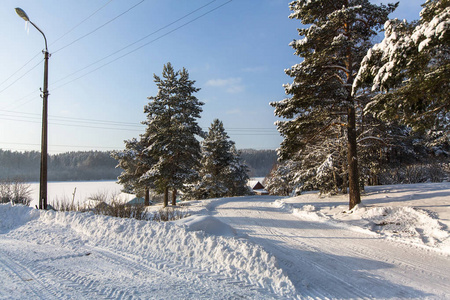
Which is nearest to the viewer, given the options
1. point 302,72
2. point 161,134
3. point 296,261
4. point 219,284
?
point 219,284

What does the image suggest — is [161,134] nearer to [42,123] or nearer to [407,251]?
[42,123]

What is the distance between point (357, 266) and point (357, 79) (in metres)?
4.40

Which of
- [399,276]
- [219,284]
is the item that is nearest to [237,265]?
[219,284]

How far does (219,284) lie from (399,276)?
3.38 m

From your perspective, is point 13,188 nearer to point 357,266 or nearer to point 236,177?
point 236,177

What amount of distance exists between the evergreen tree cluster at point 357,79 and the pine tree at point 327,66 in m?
0.04

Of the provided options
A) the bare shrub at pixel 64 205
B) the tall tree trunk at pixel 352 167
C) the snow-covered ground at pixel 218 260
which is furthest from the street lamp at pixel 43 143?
the tall tree trunk at pixel 352 167

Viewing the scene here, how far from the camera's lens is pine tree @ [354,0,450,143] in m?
4.85

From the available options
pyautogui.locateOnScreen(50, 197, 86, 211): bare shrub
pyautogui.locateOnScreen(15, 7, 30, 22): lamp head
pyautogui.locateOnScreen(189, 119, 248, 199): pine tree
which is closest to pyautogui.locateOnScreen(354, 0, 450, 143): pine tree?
pyautogui.locateOnScreen(50, 197, 86, 211): bare shrub

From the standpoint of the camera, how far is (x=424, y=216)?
27.1 ft

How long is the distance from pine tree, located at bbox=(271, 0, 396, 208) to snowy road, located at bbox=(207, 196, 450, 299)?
176 inches

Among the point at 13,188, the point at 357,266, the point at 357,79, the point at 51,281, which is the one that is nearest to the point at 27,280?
the point at 51,281

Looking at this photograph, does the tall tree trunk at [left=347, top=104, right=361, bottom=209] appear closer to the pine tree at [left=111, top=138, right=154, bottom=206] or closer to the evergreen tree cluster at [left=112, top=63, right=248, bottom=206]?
the evergreen tree cluster at [left=112, top=63, right=248, bottom=206]

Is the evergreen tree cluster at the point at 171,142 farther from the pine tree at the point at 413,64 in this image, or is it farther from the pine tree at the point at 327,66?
the pine tree at the point at 413,64
